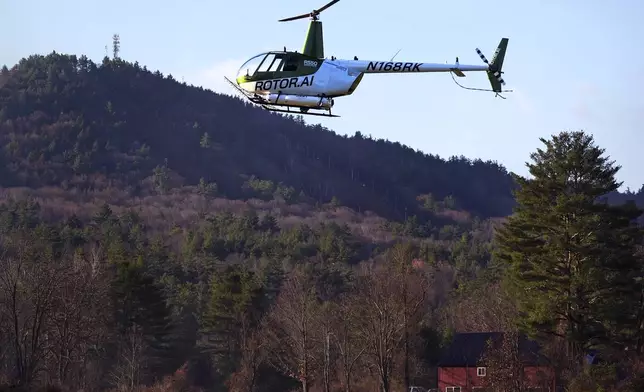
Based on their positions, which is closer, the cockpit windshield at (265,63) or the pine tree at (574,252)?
the cockpit windshield at (265,63)

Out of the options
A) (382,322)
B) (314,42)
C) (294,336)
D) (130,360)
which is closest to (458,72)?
(314,42)

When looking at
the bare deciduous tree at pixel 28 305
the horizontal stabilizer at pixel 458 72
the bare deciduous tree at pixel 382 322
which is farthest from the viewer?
the bare deciduous tree at pixel 382 322

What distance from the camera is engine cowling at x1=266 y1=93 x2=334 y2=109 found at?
129ft

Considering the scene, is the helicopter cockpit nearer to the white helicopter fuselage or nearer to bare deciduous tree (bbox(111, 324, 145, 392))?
the white helicopter fuselage

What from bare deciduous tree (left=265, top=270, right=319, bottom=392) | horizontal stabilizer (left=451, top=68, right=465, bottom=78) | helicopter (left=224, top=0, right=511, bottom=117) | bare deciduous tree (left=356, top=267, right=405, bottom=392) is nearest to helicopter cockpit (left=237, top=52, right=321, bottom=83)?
helicopter (left=224, top=0, right=511, bottom=117)

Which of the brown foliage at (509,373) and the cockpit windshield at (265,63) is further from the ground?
the cockpit windshield at (265,63)

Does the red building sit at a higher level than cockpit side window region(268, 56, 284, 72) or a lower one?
lower

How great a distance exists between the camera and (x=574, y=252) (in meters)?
49.8

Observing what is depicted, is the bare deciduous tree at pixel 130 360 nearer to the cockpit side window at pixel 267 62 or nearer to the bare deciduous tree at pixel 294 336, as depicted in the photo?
the bare deciduous tree at pixel 294 336

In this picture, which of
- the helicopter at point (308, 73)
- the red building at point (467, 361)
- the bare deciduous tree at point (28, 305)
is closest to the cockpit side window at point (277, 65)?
the helicopter at point (308, 73)

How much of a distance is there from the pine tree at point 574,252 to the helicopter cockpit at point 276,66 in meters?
16.4

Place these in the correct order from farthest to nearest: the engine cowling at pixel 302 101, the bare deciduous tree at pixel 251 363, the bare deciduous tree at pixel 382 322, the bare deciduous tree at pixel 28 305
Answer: the bare deciduous tree at pixel 251 363 < the bare deciduous tree at pixel 382 322 < the bare deciduous tree at pixel 28 305 < the engine cowling at pixel 302 101

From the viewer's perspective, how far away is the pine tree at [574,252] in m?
49.3

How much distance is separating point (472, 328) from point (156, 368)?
22837mm
